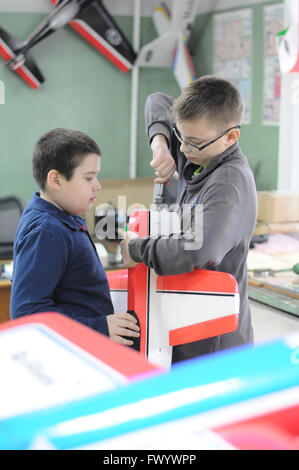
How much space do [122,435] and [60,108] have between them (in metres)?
4.52

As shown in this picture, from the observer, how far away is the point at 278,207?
10.2ft

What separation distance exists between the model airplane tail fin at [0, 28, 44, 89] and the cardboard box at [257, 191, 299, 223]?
2229 mm

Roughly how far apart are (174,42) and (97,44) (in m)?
0.64

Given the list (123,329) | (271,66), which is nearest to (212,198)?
(123,329)

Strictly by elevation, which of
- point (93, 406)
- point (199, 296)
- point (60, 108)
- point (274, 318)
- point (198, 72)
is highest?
point (198, 72)

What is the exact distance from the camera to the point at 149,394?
0.34 metres

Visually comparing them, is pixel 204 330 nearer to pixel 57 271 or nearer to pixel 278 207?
pixel 57 271

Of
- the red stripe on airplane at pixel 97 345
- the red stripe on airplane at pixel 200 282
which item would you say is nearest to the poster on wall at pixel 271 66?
the red stripe on airplane at pixel 200 282

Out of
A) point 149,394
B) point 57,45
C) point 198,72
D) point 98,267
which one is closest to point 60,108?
point 57,45

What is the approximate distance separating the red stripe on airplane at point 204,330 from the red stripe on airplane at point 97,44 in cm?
390

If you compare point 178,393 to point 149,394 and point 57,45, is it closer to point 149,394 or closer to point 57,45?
point 149,394

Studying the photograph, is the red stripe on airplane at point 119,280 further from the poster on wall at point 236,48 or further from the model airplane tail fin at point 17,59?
the model airplane tail fin at point 17,59

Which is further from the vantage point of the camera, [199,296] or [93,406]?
[199,296]

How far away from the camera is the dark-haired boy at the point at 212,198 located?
109 centimetres
